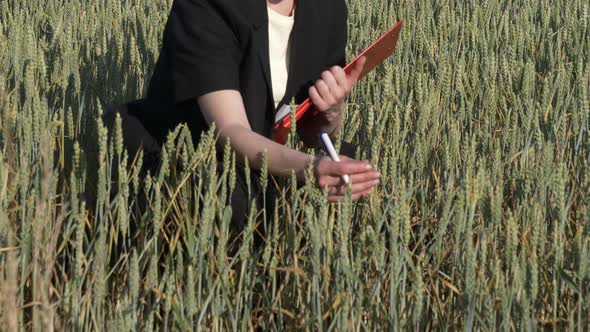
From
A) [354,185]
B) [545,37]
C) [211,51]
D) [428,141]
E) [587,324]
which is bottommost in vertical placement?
[587,324]

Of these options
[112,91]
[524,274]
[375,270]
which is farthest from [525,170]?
[112,91]

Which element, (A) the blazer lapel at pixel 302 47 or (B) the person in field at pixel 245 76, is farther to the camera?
(A) the blazer lapel at pixel 302 47

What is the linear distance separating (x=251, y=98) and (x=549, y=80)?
1047 mm

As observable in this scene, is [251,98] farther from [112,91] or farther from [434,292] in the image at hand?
[112,91]

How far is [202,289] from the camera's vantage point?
1.79 metres

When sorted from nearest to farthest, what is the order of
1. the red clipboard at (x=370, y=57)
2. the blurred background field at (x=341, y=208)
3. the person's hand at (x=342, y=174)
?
the blurred background field at (x=341, y=208), the person's hand at (x=342, y=174), the red clipboard at (x=370, y=57)

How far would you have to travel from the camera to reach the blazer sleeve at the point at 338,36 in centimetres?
237

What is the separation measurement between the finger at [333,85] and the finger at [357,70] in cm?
4

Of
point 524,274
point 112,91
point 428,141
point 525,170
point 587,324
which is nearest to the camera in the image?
point 524,274

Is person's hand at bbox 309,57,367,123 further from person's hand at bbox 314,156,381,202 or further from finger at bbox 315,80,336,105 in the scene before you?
person's hand at bbox 314,156,381,202

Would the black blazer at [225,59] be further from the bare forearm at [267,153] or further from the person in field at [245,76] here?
the bare forearm at [267,153]

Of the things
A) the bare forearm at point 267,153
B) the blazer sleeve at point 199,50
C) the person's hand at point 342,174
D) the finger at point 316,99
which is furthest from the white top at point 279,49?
the person's hand at point 342,174

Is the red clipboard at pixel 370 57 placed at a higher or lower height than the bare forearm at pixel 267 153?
higher

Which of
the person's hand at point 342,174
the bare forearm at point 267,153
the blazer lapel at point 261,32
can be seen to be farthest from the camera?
the blazer lapel at point 261,32
